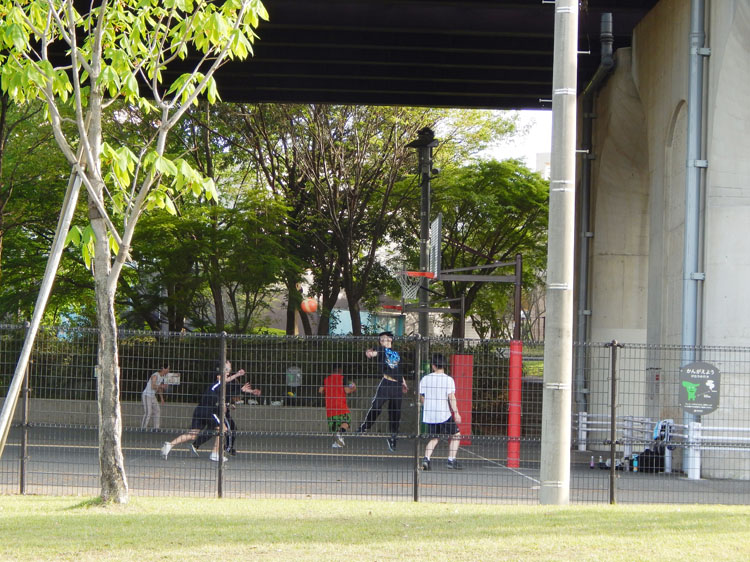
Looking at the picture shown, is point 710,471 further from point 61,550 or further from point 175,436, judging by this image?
point 61,550

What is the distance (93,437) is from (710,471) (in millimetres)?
10132

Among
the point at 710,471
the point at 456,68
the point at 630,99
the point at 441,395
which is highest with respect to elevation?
the point at 456,68

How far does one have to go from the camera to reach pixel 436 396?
14000 mm

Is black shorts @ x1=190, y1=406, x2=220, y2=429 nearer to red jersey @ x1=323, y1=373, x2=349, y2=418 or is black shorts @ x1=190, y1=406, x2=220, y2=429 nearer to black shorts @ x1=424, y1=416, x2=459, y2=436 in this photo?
red jersey @ x1=323, y1=373, x2=349, y2=418

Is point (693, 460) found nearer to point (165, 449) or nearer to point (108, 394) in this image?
point (165, 449)

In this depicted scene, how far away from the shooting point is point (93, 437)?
15.7 m

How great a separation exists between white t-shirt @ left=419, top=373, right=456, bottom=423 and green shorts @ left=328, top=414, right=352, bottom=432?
144 cm

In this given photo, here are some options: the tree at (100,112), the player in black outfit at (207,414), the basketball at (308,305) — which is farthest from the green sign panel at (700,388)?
the basketball at (308,305)

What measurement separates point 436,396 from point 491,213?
18690 millimetres

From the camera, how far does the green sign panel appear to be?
42.6ft

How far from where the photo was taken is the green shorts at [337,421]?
40.5 feet

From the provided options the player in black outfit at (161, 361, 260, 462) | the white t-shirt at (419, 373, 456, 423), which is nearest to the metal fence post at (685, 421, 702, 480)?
the white t-shirt at (419, 373, 456, 423)

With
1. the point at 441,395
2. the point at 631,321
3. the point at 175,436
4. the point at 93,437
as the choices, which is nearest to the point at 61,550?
the point at 175,436

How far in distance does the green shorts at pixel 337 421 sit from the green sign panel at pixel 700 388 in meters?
4.68
